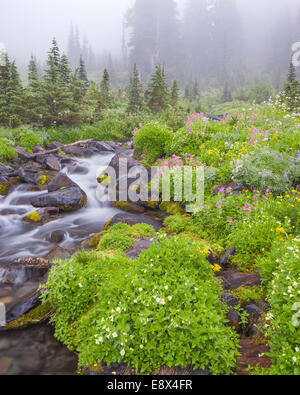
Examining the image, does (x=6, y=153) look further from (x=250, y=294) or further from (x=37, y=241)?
(x=250, y=294)

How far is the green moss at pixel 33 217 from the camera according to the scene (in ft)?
29.1

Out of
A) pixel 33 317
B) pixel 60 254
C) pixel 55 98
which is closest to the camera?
pixel 33 317

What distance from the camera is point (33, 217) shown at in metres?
8.93

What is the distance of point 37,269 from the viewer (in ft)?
18.0

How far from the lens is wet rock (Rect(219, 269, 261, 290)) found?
14.6ft

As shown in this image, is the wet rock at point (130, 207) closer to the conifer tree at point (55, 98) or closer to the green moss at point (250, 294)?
the green moss at point (250, 294)

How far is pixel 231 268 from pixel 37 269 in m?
3.89

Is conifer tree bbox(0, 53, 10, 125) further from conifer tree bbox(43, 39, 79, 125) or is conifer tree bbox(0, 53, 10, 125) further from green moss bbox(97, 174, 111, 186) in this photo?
green moss bbox(97, 174, 111, 186)

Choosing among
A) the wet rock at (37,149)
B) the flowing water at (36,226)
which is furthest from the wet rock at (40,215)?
the wet rock at (37,149)

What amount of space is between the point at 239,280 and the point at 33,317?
3.50 m

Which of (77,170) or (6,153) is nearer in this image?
(6,153)

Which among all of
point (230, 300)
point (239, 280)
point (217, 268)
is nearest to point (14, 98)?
point (217, 268)

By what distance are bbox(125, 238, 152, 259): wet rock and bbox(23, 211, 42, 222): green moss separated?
4.32m
